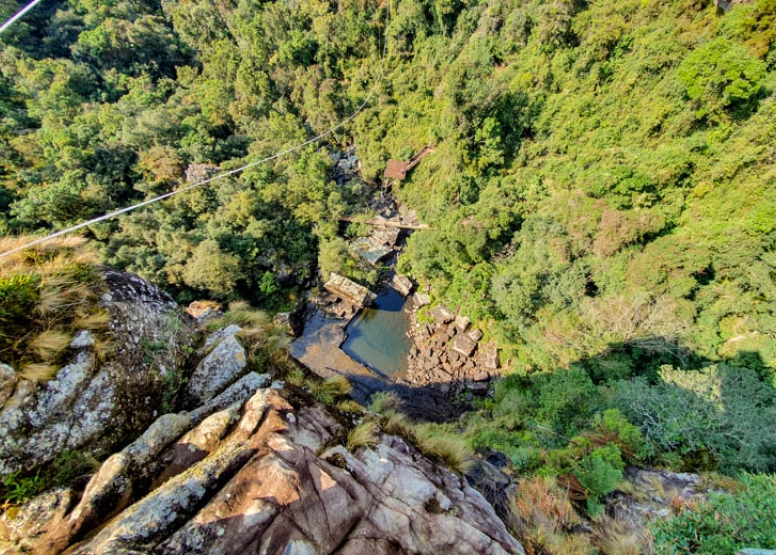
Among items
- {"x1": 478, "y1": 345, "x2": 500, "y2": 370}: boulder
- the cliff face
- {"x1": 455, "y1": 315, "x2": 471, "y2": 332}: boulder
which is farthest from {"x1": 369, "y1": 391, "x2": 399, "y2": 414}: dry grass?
the cliff face

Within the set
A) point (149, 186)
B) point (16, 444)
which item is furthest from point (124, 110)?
point (16, 444)

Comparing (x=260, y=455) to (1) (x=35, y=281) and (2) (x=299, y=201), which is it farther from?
(2) (x=299, y=201)

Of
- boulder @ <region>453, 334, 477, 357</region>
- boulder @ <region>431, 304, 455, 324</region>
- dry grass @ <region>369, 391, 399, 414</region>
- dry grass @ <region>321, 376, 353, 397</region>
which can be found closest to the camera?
dry grass @ <region>321, 376, 353, 397</region>

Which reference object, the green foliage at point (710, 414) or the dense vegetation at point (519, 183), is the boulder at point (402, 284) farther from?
the green foliage at point (710, 414)

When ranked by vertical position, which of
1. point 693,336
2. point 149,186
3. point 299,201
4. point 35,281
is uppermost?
point 35,281

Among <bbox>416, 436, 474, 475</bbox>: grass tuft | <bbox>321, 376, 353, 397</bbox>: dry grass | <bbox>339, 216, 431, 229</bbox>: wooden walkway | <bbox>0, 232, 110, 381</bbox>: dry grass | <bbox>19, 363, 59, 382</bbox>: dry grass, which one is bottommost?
<bbox>339, 216, 431, 229</bbox>: wooden walkway

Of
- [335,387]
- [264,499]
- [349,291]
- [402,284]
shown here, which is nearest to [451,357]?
[402,284]

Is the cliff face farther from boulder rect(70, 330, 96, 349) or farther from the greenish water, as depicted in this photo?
the greenish water
